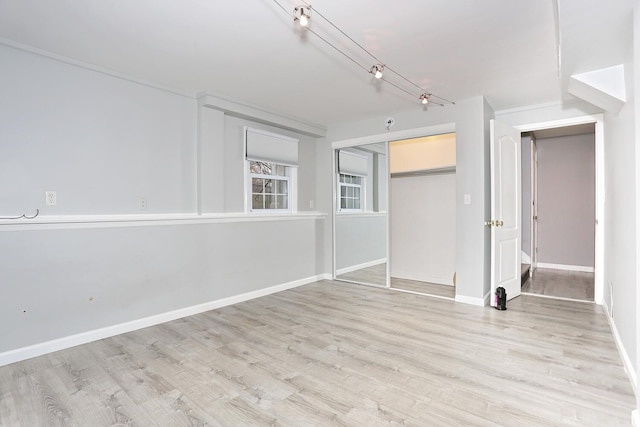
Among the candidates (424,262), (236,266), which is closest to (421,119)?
(424,262)

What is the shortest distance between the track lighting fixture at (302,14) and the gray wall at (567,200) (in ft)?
18.8

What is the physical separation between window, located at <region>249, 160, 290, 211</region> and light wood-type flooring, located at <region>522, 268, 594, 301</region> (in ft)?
12.0

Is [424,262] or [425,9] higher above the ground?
[425,9]

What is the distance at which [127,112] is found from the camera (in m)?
3.27

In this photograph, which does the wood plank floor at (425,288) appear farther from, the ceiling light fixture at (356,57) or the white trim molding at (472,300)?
the ceiling light fixture at (356,57)

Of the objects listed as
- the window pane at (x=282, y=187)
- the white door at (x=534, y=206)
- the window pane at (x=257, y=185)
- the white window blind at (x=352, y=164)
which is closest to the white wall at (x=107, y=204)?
the window pane at (x=257, y=185)

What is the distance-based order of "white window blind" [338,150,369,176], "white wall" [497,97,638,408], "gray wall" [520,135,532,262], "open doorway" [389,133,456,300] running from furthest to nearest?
"gray wall" [520,135,532,262] < "white window blind" [338,150,369,176] < "open doorway" [389,133,456,300] < "white wall" [497,97,638,408]

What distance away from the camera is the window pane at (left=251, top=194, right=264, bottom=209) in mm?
4480

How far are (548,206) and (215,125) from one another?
233 inches

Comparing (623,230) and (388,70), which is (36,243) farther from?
(623,230)

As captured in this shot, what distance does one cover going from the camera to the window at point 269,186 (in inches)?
177

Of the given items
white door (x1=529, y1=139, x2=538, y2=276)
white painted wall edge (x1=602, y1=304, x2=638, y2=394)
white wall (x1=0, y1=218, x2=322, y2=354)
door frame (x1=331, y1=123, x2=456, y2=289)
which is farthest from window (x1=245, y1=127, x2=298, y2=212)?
white door (x1=529, y1=139, x2=538, y2=276)

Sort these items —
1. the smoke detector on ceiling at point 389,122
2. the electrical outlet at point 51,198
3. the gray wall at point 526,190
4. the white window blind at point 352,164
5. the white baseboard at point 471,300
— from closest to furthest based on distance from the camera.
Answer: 1. the electrical outlet at point 51,198
2. the white baseboard at point 471,300
3. the smoke detector on ceiling at point 389,122
4. the white window blind at point 352,164
5. the gray wall at point 526,190

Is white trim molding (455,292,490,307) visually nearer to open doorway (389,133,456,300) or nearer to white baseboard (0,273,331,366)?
open doorway (389,133,456,300)
